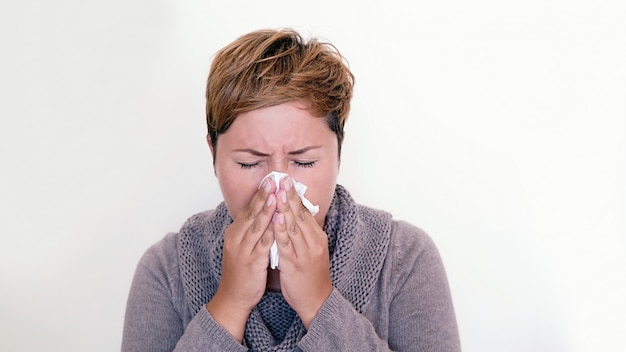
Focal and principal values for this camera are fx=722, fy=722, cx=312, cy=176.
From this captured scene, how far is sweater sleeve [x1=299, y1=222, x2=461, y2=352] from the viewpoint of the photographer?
135 cm

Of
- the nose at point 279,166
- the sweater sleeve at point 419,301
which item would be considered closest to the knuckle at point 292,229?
the nose at point 279,166

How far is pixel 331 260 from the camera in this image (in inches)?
58.6

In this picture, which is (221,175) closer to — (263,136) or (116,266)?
(263,136)

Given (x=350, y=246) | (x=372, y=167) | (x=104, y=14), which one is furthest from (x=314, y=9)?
(x=350, y=246)

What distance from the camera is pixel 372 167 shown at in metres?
1.93

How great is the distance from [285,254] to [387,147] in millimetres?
664

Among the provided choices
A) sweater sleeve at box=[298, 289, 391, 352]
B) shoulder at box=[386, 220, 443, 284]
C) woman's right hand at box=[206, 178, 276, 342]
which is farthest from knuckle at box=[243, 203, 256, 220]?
shoulder at box=[386, 220, 443, 284]

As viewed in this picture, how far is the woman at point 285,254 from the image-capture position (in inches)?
52.2

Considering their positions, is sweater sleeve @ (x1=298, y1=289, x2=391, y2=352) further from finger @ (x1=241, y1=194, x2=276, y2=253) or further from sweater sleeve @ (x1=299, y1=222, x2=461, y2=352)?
finger @ (x1=241, y1=194, x2=276, y2=253)

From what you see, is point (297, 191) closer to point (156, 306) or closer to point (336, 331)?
point (336, 331)

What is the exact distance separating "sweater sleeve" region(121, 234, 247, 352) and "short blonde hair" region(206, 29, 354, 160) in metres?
0.33

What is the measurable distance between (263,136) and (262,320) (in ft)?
1.33

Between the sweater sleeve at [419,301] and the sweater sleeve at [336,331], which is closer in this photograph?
the sweater sleeve at [336,331]

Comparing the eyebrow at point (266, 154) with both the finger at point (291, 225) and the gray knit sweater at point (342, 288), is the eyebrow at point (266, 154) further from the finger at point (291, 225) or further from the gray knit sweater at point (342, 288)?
the gray knit sweater at point (342, 288)
